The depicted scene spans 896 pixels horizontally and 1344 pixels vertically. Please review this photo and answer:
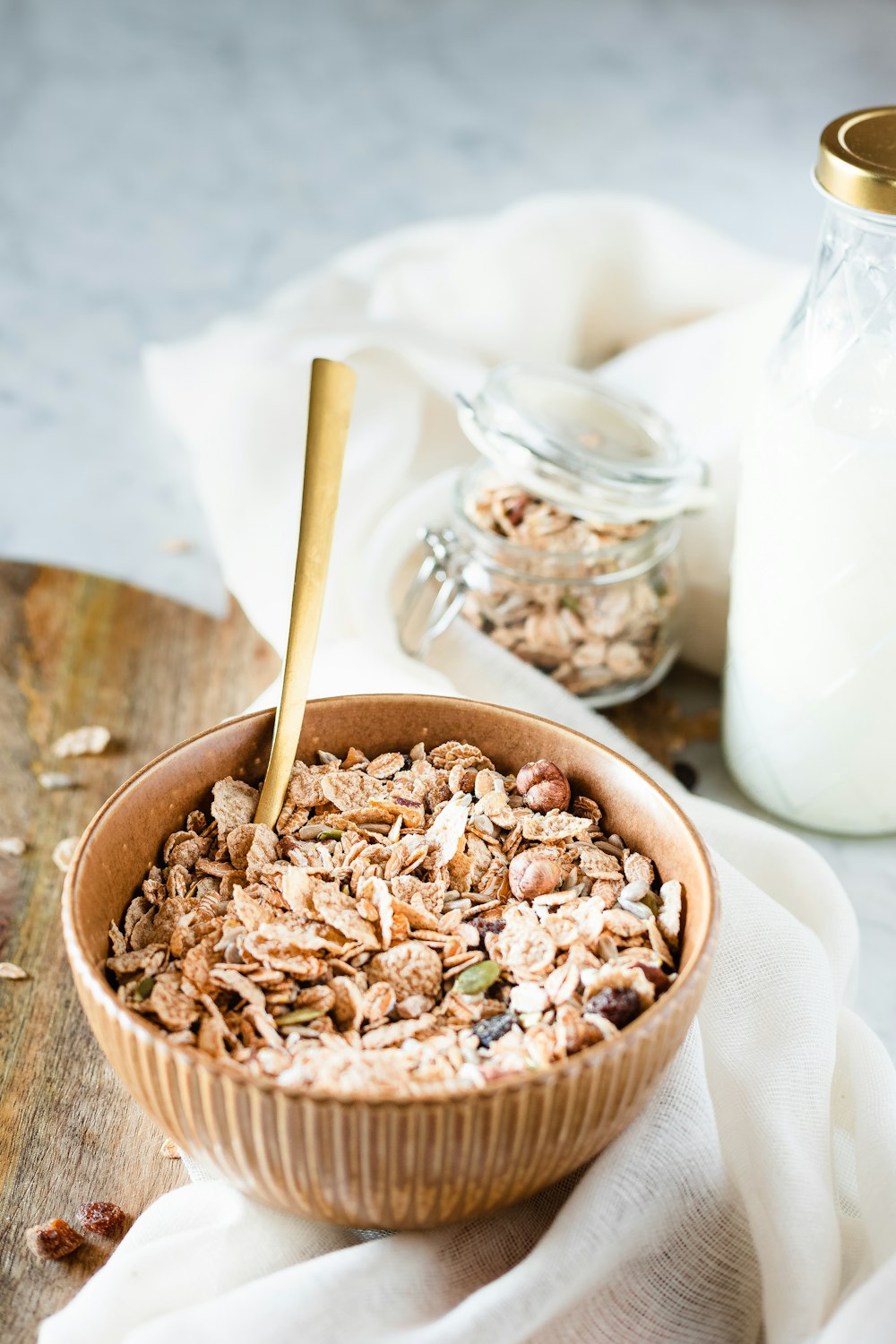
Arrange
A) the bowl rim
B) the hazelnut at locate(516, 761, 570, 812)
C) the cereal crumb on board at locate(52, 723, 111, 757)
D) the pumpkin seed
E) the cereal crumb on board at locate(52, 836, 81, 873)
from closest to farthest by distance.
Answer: the bowl rim → the pumpkin seed → the hazelnut at locate(516, 761, 570, 812) → the cereal crumb on board at locate(52, 836, 81, 873) → the cereal crumb on board at locate(52, 723, 111, 757)

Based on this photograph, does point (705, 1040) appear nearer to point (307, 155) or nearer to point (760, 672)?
point (760, 672)

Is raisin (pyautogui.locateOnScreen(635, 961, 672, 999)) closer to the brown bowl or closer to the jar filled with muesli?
the brown bowl

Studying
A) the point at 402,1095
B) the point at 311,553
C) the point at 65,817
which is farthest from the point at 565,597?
the point at 402,1095

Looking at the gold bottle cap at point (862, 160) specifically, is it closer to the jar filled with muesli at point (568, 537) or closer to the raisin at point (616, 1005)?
the jar filled with muesli at point (568, 537)

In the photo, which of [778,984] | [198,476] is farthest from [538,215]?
[778,984]

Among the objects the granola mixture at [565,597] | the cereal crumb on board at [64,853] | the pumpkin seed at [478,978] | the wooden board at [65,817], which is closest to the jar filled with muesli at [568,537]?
the granola mixture at [565,597]

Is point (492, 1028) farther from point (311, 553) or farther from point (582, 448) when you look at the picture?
point (582, 448)

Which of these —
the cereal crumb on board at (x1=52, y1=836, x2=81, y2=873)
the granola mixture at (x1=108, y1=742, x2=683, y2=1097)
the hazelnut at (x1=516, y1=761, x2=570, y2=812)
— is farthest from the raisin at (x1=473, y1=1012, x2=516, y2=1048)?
the cereal crumb on board at (x1=52, y1=836, x2=81, y2=873)
